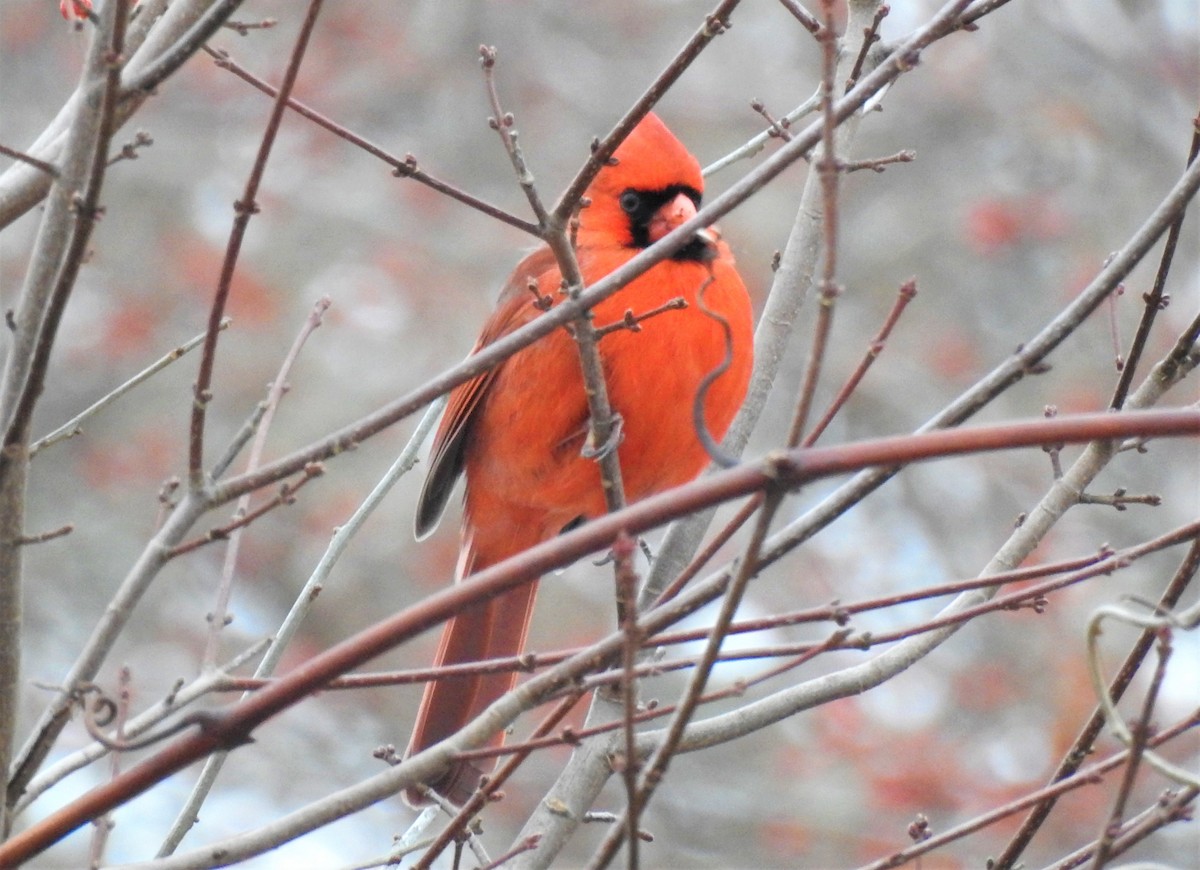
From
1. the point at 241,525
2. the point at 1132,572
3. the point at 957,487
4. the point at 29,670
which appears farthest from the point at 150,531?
the point at 241,525

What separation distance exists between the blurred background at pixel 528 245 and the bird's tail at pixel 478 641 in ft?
7.86

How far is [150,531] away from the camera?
790 cm

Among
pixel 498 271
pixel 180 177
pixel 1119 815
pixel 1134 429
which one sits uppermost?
pixel 180 177

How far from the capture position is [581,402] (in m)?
3.24

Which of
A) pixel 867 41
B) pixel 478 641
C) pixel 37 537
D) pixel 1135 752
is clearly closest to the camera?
pixel 1135 752

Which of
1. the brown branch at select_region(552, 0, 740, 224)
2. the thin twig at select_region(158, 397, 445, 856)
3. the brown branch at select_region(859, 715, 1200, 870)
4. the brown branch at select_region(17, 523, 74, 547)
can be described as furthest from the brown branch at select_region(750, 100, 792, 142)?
the brown branch at select_region(17, 523, 74, 547)

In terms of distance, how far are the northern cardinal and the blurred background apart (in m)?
2.40

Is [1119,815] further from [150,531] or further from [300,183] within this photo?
[300,183]

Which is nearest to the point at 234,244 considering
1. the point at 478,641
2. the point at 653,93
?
the point at 653,93

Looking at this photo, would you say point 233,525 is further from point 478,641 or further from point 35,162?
point 478,641

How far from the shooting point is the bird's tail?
332 cm

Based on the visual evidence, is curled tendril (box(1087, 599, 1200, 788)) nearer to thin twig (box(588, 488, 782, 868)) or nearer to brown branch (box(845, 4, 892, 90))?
thin twig (box(588, 488, 782, 868))

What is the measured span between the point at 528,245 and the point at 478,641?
3265 mm

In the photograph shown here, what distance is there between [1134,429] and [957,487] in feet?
19.8
